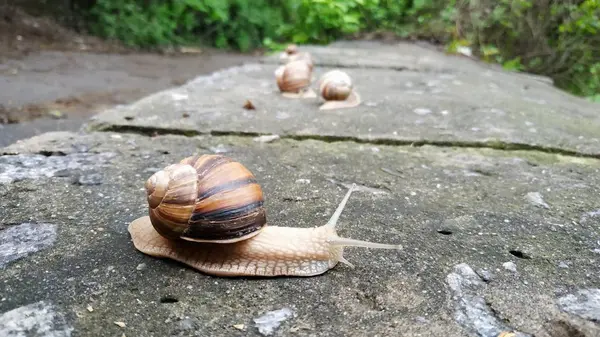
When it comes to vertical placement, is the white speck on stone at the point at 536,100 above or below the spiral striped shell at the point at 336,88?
below

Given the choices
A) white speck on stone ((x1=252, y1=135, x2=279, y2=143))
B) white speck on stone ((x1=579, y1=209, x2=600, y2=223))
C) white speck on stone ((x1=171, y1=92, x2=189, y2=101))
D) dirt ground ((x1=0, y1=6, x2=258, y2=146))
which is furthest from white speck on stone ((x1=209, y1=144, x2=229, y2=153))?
white speck on stone ((x1=579, y1=209, x2=600, y2=223))

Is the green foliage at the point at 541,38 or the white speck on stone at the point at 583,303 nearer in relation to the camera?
the white speck on stone at the point at 583,303

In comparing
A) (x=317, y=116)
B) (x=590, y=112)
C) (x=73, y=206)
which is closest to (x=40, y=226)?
(x=73, y=206)

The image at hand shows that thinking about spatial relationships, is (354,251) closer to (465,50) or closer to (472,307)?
(472,307)

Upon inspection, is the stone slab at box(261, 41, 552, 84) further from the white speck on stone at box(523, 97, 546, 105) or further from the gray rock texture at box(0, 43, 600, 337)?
the gray rock texture at box(0, 43, 600, 337)

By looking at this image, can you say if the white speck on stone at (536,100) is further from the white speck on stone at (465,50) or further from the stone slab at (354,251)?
the white speck on stone at (465,50)

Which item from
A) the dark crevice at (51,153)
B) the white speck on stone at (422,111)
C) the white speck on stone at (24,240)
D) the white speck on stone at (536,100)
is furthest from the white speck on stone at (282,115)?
the white speck on stone at (536,100)
